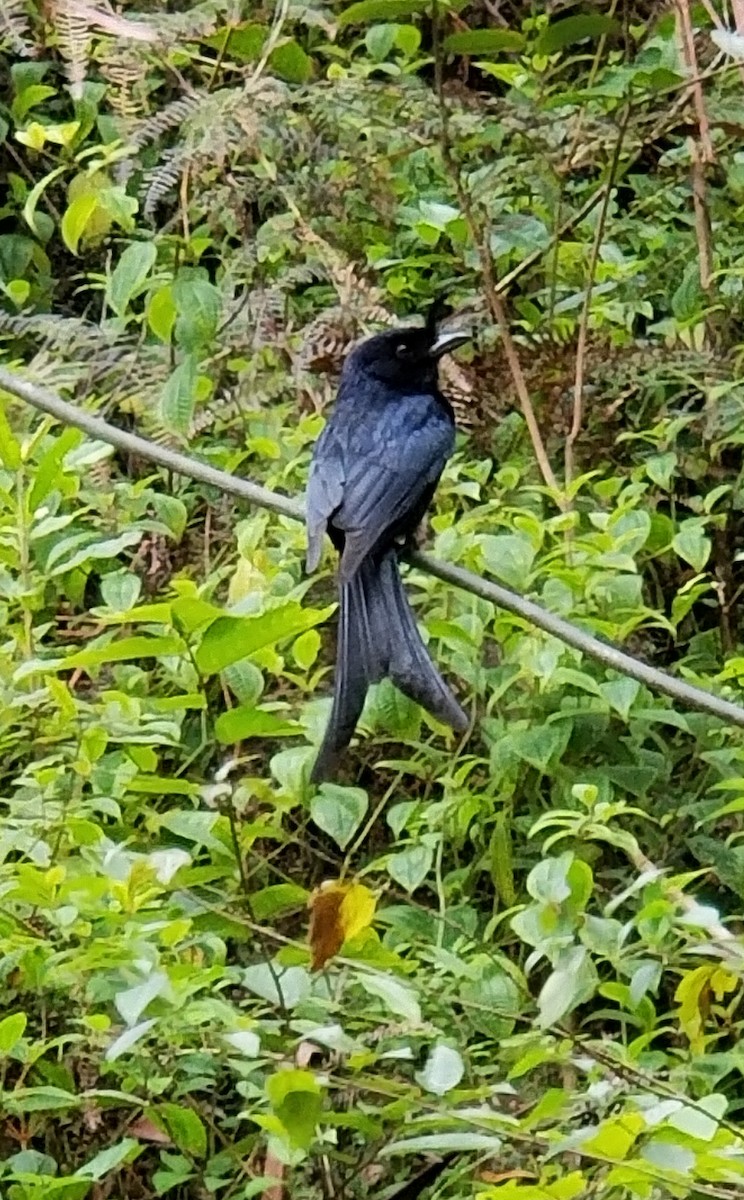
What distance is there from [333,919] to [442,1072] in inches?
7.3

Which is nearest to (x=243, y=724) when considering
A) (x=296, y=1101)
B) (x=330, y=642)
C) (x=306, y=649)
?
(x=296, y=1101)

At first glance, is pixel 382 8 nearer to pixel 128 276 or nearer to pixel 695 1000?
pixel 128 276

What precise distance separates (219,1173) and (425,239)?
2540 millimetres

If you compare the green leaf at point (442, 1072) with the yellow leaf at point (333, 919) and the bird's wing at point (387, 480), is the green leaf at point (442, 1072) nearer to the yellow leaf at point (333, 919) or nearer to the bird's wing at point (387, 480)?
the yellow leaf at point (333, 919)

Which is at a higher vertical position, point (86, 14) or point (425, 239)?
point (86, 14)

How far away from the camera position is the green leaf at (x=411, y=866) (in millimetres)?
2709

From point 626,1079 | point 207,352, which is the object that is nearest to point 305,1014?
point 626,1079

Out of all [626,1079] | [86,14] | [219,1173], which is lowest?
[219,1173]

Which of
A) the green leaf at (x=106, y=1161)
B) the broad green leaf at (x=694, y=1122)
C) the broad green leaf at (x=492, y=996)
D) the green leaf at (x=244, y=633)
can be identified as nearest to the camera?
the broad green leaf at (x=694, y=1122)

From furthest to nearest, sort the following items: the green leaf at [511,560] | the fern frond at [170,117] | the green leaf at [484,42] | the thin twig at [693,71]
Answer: the fern frond at [170,117]
the thin twig at [693,71]
the green leaf at [484,42]
the green leaf at [511,560]

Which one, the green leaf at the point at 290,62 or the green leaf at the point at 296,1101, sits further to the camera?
the green leaf at the point at 290,62

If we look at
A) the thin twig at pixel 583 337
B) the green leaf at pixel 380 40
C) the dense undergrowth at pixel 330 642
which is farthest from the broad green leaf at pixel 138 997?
the green leaf at pixel 380 40

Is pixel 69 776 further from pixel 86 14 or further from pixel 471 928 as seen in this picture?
pixel 86 14

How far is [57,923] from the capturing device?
2.22 meters
